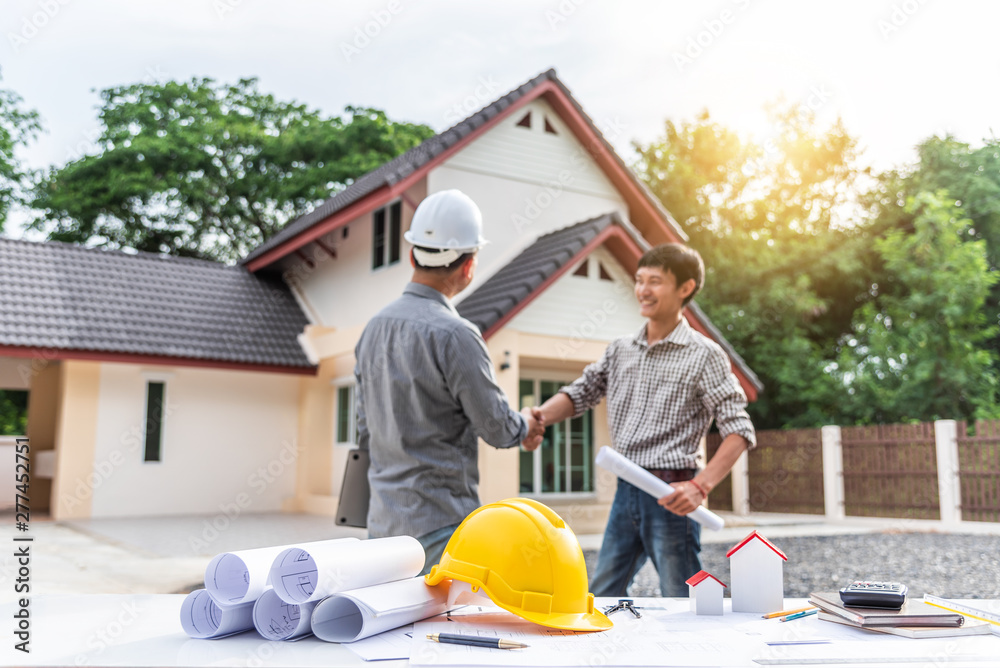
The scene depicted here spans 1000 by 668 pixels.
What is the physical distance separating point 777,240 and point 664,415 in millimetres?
19596

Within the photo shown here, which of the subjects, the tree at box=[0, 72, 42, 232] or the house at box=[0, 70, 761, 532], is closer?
the house at box=[0, 70, 761, 532]

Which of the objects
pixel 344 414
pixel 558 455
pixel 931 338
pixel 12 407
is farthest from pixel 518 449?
pixel 12 407

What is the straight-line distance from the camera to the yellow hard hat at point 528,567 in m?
1.61

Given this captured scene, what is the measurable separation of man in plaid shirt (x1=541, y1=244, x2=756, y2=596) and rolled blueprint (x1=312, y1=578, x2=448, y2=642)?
61.7 inches

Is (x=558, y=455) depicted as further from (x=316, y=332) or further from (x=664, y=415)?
(x=664, y=415)

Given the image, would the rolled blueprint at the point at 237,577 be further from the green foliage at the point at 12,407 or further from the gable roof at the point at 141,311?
the green foliage at the point at 12,407

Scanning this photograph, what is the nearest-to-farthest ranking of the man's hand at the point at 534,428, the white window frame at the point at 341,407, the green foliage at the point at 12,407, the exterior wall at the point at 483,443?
the man's hand at the point at 534,428 < the exterior wall at the point at 483,443 < the white window frame at the point at 341,407 < the green foliage at the point at 12,407

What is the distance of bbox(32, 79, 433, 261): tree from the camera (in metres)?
22.6

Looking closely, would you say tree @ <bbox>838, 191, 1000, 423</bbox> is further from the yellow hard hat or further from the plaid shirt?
the yellow hard hat

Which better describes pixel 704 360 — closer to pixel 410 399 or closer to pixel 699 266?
pixel 699 266

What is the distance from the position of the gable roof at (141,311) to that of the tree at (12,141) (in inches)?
434

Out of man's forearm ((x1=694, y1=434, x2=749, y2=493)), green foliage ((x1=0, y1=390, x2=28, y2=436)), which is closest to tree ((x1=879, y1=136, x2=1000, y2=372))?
man's forearm ((x1=694, y1=434, x2=749, y2=493))

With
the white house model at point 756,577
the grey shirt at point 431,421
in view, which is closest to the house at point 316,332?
the grey shirt at point 431,421

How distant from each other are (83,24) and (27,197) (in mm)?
14030
